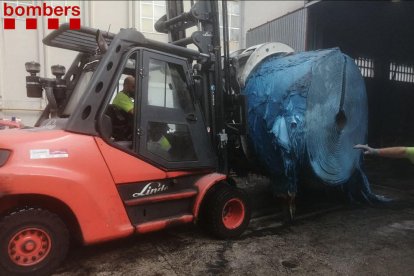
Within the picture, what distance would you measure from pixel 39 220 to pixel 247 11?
14.1 meters

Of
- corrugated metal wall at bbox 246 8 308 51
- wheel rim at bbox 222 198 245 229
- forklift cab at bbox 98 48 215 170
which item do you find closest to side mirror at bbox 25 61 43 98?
forklift cab at bbox 98 48 215 170

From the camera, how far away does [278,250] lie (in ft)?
13.0

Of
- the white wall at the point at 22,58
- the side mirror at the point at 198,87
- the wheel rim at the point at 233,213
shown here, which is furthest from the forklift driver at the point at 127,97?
the white wall at the point at 22,58

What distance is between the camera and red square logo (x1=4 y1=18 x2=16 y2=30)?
1136 centimetres

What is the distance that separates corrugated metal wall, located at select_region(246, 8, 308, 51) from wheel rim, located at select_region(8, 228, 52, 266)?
337 inches

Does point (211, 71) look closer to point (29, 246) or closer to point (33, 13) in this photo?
point (29, 246)

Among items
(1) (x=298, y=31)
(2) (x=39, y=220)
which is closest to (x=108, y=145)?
(2) (x=39, y=220)

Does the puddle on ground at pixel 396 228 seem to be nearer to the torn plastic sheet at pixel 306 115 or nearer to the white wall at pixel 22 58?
the torn plastic sheet at pixel 306 115

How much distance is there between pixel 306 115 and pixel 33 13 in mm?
10562

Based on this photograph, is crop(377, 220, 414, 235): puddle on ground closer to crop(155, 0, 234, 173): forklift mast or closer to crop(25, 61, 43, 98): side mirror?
crop(155, 0, 234, 173): forklift mast

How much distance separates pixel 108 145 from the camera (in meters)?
3.38

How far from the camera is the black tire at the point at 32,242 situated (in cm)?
291

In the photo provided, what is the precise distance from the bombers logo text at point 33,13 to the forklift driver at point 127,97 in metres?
8.53

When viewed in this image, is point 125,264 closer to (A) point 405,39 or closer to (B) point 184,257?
(B) point 184,257
